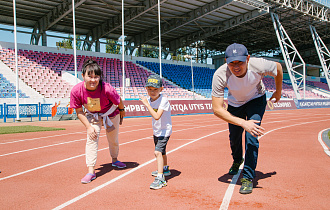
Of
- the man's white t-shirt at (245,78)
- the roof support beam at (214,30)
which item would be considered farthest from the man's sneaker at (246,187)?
the roof support beam at (214,30)

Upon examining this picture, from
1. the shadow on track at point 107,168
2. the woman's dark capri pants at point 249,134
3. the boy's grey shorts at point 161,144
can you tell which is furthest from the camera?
the shadow on track at point 107,168

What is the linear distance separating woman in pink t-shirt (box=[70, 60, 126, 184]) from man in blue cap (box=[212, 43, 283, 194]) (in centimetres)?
199

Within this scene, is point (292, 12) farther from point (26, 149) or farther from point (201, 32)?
point (26, 149)

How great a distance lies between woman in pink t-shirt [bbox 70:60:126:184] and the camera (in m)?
4.62

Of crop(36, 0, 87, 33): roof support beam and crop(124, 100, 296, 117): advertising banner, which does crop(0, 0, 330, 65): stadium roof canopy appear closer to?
Answer: crop(36, 0, 87, 33): roof support beam

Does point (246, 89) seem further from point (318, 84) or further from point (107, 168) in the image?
point (318, 84)

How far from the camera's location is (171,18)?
126 feet

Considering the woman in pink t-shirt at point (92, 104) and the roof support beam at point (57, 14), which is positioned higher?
the roof support beam at point (57, 14)

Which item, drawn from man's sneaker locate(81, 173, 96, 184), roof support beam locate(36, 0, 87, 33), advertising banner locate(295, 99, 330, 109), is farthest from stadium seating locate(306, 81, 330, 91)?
man's sneaker locate(81, 173, 96, 184)

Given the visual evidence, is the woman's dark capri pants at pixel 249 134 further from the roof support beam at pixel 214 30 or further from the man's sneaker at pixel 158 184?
the roof support beam at pixel 214 30

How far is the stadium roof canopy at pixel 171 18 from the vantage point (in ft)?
105

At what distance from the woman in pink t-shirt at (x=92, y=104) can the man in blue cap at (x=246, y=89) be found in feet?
6.53

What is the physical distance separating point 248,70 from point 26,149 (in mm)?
7026

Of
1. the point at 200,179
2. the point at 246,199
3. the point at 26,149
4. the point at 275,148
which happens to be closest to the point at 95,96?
the point at 200,179
